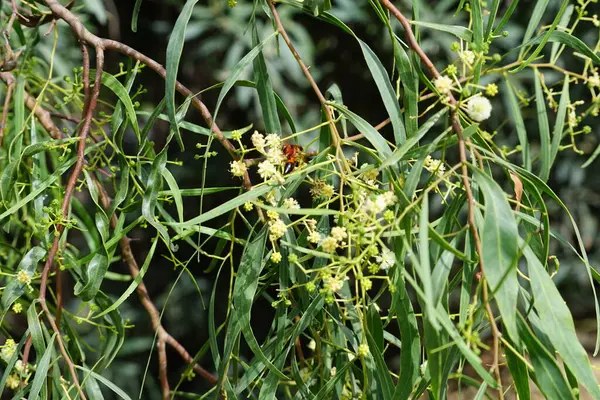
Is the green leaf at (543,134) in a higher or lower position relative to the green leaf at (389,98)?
lower

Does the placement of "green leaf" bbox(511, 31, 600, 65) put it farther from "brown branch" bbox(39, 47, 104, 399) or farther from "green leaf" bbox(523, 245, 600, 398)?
"brown branch" bbox(39, 47, 104, 399)

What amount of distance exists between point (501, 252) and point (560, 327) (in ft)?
0.24

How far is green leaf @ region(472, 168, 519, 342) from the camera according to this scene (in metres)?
0.49

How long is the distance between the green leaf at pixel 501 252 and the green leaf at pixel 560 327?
0.12ft

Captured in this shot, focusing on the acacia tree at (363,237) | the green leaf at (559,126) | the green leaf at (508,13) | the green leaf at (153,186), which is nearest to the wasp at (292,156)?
the acacia tree at (363,237)

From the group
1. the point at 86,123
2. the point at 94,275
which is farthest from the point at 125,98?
the point at 94,275

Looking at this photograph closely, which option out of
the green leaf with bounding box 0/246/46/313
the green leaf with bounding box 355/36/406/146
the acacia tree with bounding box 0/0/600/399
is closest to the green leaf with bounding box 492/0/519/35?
the acacia tree with bounding box 0/0/600/399

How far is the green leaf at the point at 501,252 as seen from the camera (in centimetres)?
49

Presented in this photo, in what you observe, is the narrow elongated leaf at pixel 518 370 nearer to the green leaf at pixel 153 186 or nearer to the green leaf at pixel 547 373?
the green leaf at pixel 547 373

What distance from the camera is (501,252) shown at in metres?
0.50

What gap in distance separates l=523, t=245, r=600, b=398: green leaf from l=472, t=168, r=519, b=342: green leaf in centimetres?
4

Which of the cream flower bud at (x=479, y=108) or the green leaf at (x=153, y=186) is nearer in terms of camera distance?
the cream flower bud at (x=479, y=108)

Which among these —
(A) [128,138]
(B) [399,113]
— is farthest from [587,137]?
(B) [399,113]

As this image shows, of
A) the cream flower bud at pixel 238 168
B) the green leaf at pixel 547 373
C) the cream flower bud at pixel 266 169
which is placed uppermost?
the cream flower bud at pixel 266 169
